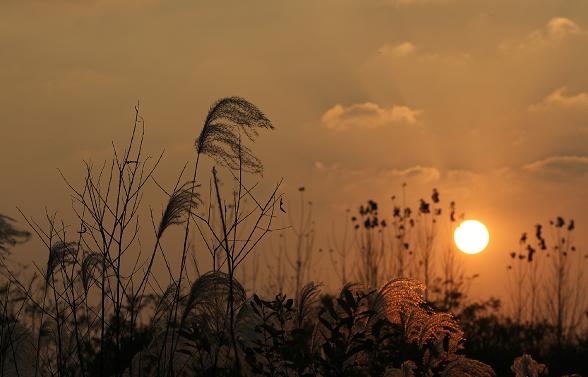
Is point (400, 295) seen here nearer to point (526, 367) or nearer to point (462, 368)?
point (462, 368)

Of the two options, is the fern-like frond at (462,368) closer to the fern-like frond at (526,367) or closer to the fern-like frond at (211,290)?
the fern-like frond at (526,367)

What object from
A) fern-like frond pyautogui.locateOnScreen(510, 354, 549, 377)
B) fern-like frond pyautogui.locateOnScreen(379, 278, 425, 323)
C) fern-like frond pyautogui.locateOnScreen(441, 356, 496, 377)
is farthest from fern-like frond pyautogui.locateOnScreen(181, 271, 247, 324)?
fern-like frond pyautogui.locateOnScreen(510, 354, 549, 377)

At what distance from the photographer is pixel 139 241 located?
16.7ft

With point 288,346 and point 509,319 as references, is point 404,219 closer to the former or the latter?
point 509,319

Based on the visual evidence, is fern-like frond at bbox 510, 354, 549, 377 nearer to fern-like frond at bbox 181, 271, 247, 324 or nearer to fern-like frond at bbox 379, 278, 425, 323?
fern-like frond at bbox 379, 278, 425, 323

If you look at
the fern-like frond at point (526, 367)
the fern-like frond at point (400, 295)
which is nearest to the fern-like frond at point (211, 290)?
the fern-like frond at point (400, 295)

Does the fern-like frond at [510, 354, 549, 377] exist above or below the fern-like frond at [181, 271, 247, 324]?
below

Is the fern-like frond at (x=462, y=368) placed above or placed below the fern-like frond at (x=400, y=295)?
below

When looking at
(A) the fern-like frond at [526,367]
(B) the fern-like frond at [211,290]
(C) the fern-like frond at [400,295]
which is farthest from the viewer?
(A) the fern-like frond at [526,367]

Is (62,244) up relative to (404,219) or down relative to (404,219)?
down

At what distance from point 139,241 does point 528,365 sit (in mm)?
2524

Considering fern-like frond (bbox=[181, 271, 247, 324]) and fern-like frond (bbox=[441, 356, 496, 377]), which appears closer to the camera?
fern-like frond (bbox=[181, 271, 247, 324])

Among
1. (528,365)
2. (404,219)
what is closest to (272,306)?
(528,365)

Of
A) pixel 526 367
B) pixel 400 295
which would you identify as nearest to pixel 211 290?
pixel 400 295
